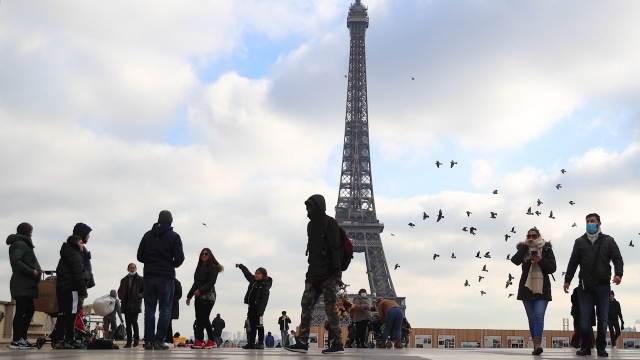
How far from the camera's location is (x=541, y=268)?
13805mm

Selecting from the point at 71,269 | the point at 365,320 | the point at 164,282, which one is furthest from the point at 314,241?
the point at 365,320

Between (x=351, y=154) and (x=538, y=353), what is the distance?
307 feet

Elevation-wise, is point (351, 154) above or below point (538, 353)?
above

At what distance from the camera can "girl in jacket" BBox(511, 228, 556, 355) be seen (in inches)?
540

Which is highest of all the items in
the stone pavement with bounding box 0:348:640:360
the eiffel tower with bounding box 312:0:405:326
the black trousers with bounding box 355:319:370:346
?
the eiffel tower with bounding box 312:0:405:326

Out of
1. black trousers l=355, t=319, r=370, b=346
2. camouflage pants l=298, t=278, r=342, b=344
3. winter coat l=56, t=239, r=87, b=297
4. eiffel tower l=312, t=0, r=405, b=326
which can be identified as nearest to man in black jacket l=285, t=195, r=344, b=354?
camouflage pants l=298, t=278, r=342, b=344

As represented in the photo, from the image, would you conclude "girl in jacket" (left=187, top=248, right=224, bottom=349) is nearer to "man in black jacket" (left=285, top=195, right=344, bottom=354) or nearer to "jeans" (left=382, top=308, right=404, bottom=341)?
"man in black jacket" (left=285, top=195, right=344, bottom=354)

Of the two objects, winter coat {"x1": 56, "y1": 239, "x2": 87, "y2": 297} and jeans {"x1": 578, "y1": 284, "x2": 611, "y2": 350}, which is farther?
jeans {"x1": 578, "y1": 284, "x2": 611, "y2": 350}

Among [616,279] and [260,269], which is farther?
[260,269]

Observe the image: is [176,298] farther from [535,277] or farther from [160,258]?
[535,277]

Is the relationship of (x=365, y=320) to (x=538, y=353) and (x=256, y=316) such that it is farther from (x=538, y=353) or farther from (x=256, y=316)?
(x=538, y=353)

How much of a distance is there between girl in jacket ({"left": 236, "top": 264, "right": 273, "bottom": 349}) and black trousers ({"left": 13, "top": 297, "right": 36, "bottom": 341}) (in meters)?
4.14

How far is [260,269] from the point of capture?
1680 centimetres

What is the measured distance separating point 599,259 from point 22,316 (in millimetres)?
8204
